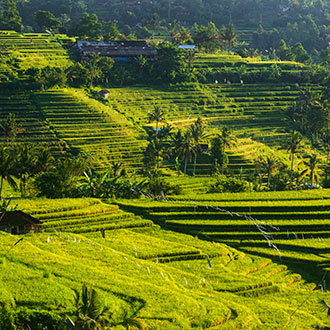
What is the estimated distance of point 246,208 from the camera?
50594 millimetres

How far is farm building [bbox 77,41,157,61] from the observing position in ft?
375

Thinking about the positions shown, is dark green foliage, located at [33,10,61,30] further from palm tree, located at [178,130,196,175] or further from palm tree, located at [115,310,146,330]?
palm tree, located at [115,310,146,330]

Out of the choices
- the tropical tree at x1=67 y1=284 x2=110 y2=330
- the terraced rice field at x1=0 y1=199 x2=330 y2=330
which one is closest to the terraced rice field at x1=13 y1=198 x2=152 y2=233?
the terraced rice field at x1=0 y1=199 x2=330 y2=330

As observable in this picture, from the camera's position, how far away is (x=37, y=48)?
116m

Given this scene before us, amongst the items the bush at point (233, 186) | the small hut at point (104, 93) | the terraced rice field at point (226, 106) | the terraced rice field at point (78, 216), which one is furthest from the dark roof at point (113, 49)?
the terraced rice field at point (78, 216)

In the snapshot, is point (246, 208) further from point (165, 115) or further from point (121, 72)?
point (121, 72)

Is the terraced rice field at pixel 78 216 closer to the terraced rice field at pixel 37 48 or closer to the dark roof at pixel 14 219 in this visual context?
the dark roof at pixel 14 219

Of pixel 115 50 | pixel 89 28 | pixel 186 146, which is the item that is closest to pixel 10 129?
pixel 186 146

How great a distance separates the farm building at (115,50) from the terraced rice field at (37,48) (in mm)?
3851

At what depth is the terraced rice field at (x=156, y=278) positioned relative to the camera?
27469 mm

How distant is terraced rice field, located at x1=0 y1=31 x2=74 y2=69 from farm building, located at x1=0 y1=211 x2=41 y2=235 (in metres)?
67.6

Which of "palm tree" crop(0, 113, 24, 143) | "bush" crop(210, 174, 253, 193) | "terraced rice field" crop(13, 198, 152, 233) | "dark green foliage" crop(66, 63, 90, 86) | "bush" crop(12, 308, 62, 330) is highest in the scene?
"dark green foliage" crop(66, 63, 90, 86)

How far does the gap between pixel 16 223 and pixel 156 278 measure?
12.9 meters

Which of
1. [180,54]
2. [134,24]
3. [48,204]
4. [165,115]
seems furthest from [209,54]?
[48,204]
